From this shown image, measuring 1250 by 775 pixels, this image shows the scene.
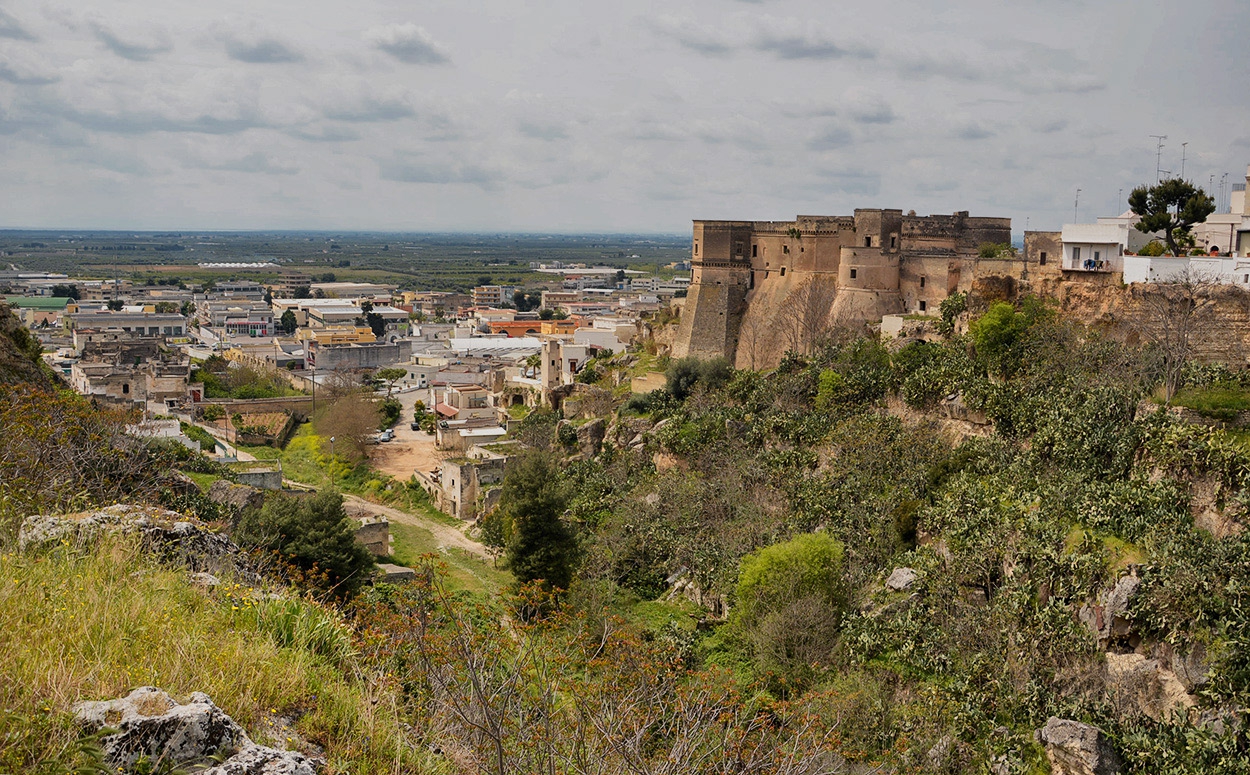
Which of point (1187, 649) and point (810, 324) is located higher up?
point (810, 324)

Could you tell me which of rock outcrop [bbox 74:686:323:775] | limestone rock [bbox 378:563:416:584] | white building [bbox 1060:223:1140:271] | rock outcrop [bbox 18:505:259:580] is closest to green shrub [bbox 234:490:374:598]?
limestone rock [bbox 378:563:416:584]

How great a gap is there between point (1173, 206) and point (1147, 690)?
15210mm

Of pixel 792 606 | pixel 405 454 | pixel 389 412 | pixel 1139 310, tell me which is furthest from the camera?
pixel 389 412

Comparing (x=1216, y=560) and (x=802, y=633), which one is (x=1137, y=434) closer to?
(x=1216, y=560)

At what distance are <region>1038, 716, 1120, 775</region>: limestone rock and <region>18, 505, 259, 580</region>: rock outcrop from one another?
8.81 m

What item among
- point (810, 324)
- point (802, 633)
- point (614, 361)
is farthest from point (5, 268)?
point (802, 633)

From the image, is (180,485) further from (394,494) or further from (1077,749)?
(1077,749)

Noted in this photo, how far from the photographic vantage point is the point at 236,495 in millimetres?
20703

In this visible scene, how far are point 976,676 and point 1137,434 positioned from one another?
201 inches

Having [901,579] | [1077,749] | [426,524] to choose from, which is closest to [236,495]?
[426,524]

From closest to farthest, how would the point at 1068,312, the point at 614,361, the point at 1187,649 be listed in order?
the point at 1187,649
the point at 1068,312
the point at 614,361

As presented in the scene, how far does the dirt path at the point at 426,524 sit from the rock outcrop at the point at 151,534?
16.2 m

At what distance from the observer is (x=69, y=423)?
12.0m

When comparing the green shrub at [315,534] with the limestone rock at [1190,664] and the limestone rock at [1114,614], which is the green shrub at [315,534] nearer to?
the limestone rock at [1114,614]
